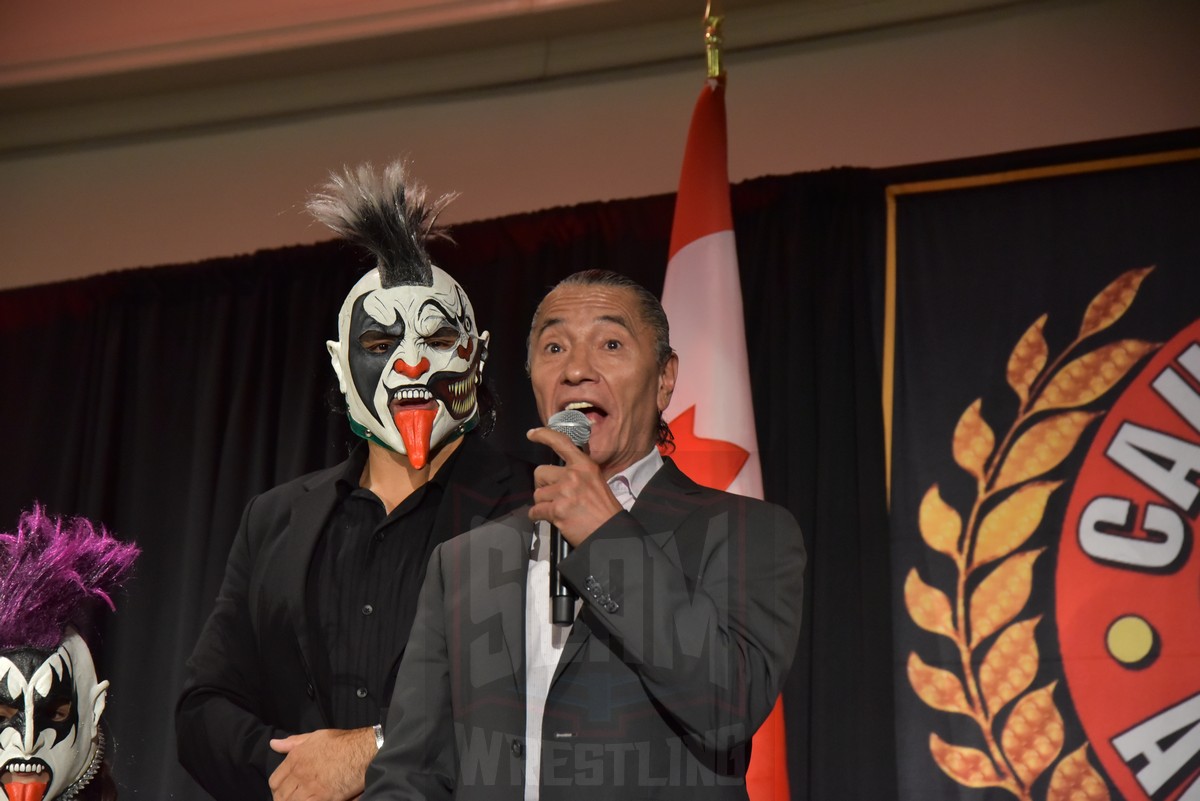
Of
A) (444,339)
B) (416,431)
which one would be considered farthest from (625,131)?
(416,431)

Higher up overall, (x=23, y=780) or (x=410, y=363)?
(x=410, y=363)

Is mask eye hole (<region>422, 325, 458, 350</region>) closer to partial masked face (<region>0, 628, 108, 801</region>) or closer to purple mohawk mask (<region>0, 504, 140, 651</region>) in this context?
purple mohawk mask (<region>0, 504, 140, 651</region>)

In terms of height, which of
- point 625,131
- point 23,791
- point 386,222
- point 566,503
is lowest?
point 23,791

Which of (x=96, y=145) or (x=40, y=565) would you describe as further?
(x=96, y=145)

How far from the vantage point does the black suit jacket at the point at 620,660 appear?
149cm

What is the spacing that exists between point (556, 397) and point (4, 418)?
11.2 feet

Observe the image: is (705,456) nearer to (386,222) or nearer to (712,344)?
(712,344)

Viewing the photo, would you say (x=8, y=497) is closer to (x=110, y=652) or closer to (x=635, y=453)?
(x=110, y=652)

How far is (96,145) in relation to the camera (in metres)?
4.96

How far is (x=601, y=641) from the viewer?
5.17 ft

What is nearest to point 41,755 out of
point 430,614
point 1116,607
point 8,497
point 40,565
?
point 40,565

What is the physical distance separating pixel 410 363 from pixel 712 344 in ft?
3.36

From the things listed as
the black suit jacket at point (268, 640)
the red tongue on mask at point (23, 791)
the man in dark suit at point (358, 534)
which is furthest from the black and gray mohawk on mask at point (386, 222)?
the red tongue on mask at point (23, 791)

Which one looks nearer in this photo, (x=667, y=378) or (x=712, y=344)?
(x=667, y=378)
